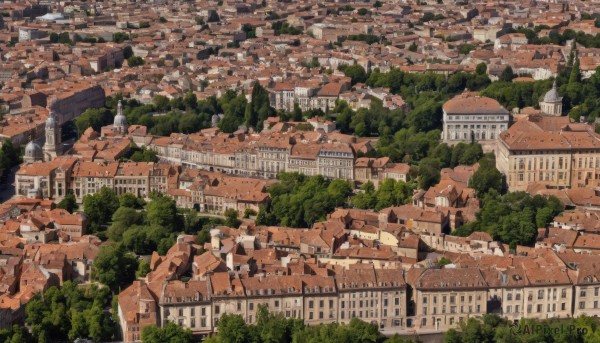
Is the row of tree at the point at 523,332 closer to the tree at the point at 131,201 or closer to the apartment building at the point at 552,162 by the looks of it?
the apartment building at the point at 552,162

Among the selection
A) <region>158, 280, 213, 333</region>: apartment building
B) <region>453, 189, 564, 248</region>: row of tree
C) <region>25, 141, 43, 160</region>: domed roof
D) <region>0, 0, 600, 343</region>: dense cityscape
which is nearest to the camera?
<region>158, 280, 213, 333</region>: apartment building

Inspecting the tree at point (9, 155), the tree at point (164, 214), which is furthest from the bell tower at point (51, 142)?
the tree at point (164, 214)

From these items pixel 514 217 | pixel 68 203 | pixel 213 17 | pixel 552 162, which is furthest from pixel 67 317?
pixel 213 17

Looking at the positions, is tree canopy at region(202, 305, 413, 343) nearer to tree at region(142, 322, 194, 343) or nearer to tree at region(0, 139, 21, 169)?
tree at region(142, 322, 194, 343)

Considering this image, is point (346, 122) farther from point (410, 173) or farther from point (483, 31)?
point (483, 31)

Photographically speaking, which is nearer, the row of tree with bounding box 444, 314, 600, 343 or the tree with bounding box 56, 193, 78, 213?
the row of tree with bounding box 444, 314, 600, 343

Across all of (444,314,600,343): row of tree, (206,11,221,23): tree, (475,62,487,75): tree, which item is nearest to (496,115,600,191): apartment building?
(444,314,600,343): row of tree

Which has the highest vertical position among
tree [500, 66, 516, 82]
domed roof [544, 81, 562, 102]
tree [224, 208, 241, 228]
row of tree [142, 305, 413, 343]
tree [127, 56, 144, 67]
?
domed roof [544, 81, 562, 102]
